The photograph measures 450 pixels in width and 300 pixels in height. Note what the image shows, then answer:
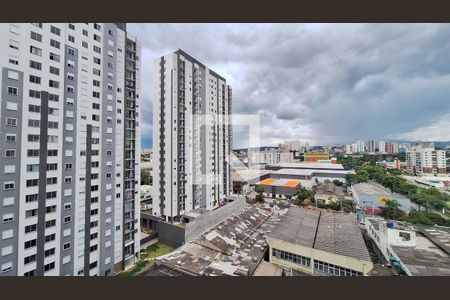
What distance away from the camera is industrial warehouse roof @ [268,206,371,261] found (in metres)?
6.86

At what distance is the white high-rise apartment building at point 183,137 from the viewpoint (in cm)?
1106

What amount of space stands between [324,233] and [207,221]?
560 centimetres

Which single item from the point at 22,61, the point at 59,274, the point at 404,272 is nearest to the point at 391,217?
the point at 404,272

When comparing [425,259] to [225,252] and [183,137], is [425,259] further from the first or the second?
[183,137]

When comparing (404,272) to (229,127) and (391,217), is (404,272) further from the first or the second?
(229,127)

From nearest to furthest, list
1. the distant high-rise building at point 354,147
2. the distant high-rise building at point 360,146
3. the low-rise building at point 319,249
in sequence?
the low-rise building at point 319,249 → the distant high-rise building at point 360,146 → the distant high-rise building at point 354,147

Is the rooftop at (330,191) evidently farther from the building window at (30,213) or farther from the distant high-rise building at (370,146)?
the distant high-rise building at (370,146)

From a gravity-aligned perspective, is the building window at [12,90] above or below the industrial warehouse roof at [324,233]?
above

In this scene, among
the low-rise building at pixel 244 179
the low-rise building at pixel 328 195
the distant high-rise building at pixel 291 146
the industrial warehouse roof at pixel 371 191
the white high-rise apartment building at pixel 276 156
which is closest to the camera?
the industrial warehouse roof at pixel 371 191

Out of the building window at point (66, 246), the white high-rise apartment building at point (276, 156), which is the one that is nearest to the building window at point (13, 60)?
the building window at point (66, 246)

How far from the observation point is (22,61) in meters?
5.25

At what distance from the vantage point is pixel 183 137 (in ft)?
37.9

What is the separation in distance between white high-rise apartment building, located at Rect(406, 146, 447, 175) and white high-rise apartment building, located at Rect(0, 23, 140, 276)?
33446mm

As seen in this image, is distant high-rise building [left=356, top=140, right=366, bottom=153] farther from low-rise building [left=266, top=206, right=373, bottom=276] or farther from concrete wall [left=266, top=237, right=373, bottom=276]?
concrete wall [left=266, top=237, right=373, bottom=276]
